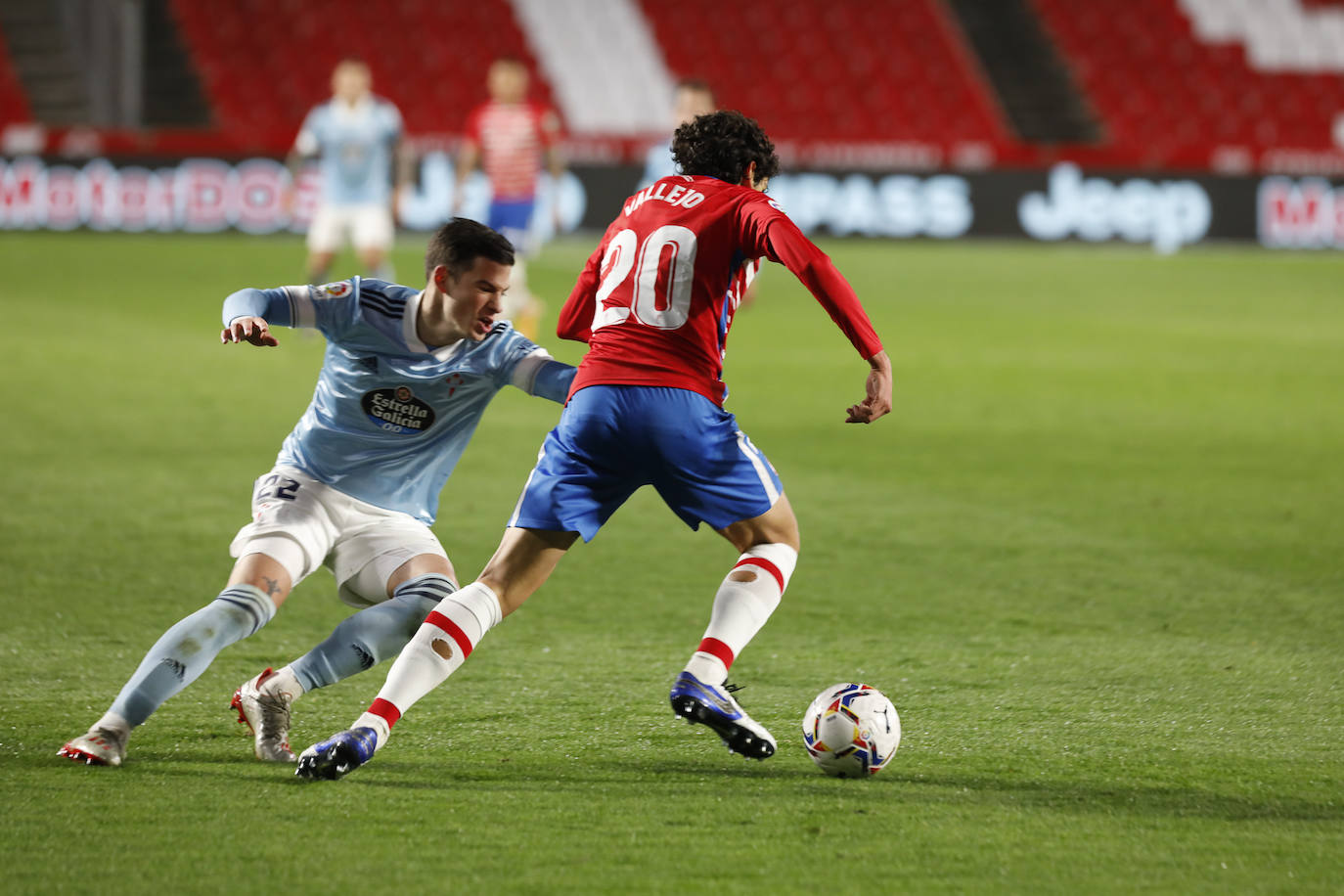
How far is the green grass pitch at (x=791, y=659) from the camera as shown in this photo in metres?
3.19

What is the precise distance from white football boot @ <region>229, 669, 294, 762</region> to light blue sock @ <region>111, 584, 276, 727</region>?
6.1 inches

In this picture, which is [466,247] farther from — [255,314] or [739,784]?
[739,784]

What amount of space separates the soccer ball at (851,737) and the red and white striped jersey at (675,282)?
2.60 ft

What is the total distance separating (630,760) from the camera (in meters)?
3.81

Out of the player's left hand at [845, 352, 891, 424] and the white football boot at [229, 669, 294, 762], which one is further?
the white football boot at [229, 669, 294, 762]

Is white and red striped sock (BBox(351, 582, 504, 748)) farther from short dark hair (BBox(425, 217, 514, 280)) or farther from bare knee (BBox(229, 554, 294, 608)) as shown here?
short dark hair (BBox(425, 217, 514, 280))

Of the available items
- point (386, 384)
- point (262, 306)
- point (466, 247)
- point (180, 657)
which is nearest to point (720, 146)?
point (466, 247)

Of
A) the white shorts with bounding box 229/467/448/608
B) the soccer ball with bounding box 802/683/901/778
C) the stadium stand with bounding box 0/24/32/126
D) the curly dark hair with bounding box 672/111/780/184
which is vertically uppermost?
the stadium stand with bounding box 0/24/32/126

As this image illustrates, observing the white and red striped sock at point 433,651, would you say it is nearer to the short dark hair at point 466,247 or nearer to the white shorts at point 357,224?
the short dark hair at point 466,247

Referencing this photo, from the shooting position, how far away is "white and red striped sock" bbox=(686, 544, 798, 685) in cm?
368

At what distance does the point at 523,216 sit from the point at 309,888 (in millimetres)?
11059

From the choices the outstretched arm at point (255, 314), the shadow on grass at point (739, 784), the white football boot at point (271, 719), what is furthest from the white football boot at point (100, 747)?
the outstretched arm at point (255, 314)

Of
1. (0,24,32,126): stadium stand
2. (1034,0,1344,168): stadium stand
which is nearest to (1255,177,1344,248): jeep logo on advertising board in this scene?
(1034,0,1344,168): stadium stand

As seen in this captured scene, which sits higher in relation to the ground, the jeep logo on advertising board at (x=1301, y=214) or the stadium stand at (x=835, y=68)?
the stadium stand at (x=835, y=68)
